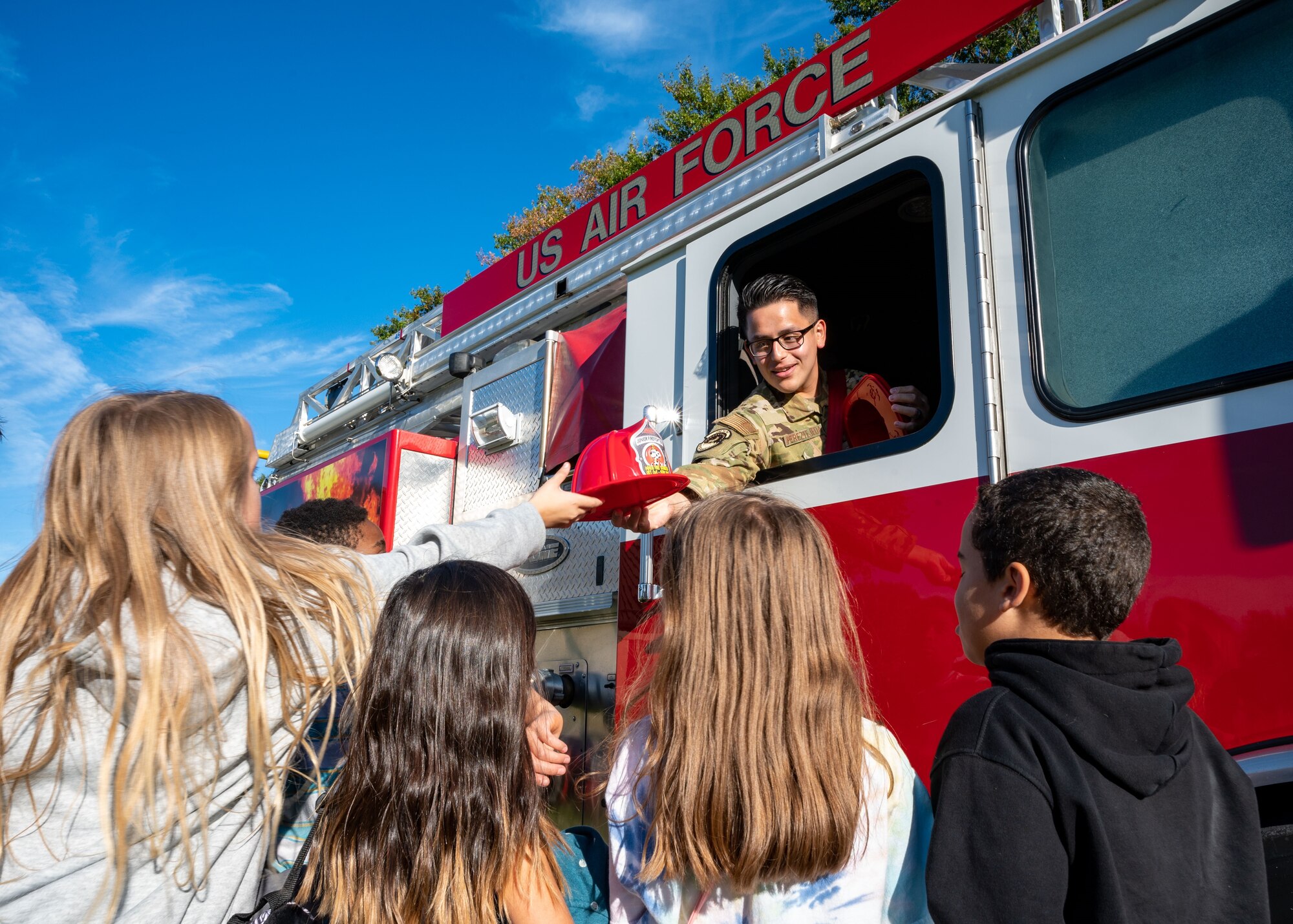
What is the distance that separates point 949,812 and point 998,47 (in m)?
11.0

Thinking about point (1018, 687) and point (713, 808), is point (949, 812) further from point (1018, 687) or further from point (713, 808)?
point (713, 808)

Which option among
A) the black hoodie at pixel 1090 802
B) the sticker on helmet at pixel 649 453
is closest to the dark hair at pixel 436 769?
the black hoodie at pixel 1090 802

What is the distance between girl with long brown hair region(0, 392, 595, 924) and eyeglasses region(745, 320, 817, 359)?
4.94ft

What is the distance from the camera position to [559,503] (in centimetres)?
220

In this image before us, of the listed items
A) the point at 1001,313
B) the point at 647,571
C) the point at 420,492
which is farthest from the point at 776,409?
the point at 420,492

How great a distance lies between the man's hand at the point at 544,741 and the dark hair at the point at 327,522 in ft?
5.34

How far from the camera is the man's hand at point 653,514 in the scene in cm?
245

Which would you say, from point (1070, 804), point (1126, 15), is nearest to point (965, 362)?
point (1126, 15)

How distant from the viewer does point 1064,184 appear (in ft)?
6.64

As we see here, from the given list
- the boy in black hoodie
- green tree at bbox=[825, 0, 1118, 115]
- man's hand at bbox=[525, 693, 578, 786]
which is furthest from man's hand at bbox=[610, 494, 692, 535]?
green tree at bbox=[825, 0, 1118, 115]

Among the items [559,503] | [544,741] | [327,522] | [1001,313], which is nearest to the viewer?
[544,741]

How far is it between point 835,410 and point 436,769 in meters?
1.75

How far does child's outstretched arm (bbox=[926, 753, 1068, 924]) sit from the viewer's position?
1.19 m

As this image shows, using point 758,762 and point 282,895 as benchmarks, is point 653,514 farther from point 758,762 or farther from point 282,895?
point 282,895
